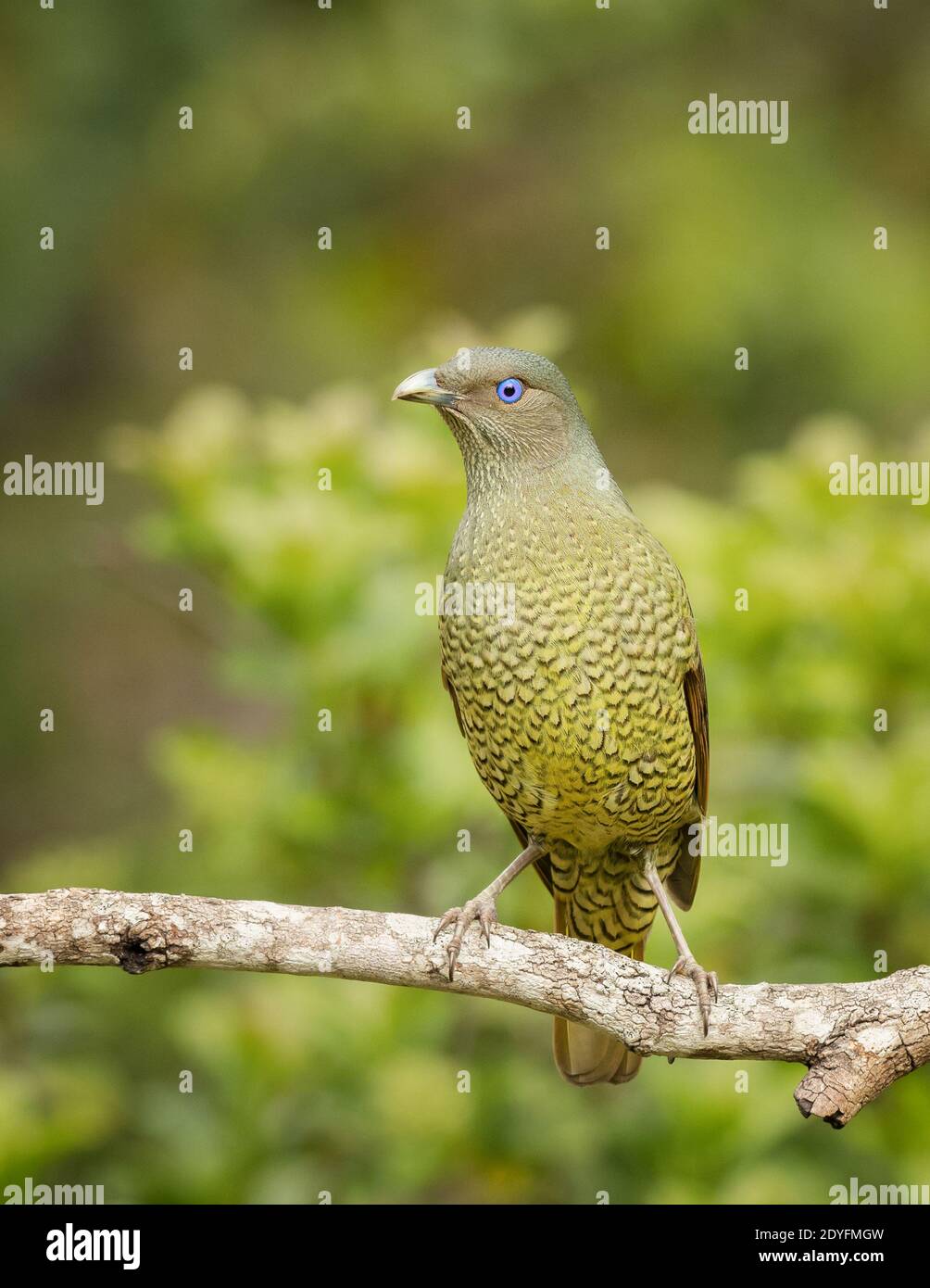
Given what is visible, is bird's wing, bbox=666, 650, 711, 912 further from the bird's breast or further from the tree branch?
the tree branch

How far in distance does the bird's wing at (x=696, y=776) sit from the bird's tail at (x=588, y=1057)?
0.26 m

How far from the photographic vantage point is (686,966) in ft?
13.0

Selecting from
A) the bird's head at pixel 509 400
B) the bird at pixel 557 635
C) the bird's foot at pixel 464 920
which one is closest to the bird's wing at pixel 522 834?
the bird at pixel 557 635

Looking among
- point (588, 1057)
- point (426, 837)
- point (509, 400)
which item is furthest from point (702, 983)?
Answer: point (426, 837)

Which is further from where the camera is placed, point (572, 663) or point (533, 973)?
point (572, 663)

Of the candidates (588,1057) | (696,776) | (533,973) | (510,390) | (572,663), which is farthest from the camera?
(588,1057)

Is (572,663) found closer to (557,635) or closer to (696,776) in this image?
(557,635)

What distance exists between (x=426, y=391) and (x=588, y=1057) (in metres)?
1.90

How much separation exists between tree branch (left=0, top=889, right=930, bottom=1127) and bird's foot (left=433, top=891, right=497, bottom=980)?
0.03 metres

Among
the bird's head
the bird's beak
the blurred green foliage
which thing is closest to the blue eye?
the bird's head

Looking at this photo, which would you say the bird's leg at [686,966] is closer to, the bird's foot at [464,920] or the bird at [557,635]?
the bird at [557,635]

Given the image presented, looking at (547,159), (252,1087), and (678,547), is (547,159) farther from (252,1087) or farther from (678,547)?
(252,1087)

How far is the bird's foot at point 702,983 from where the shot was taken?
369 cm

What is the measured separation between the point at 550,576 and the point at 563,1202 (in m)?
2.19
